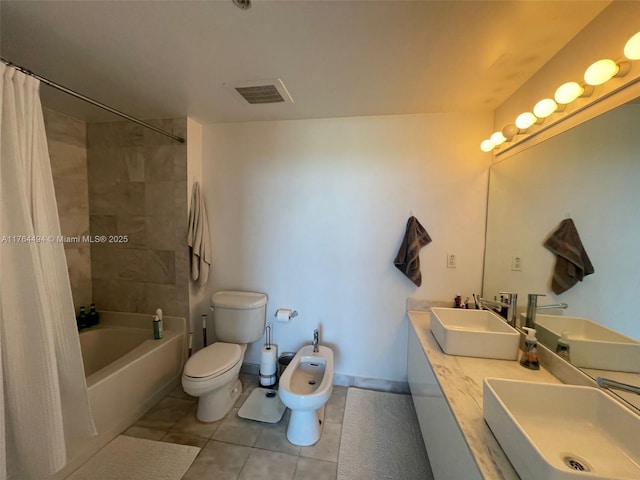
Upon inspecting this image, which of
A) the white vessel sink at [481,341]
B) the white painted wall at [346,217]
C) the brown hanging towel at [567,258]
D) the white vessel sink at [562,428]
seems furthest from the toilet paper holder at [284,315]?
the brown hanging towel at [567,258]

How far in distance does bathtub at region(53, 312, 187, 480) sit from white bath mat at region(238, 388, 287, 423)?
703 millimetres

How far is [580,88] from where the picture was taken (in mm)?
1102

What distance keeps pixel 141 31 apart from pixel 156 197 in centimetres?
134

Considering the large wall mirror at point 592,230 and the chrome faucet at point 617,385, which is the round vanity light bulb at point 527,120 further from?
the chrome faucet at point 617,385

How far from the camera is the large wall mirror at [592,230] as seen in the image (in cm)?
Answer: 94

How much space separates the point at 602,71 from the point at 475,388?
135cm

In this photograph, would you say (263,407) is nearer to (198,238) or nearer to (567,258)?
(198,238)

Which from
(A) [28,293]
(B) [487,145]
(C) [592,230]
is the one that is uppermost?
(B) [487,145]

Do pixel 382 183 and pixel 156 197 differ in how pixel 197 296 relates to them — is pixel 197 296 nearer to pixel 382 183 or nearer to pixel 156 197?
pixel 156 197

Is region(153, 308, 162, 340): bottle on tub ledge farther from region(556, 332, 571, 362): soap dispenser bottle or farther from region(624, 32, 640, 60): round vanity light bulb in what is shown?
region(624, 32, 640, 60): round vanity light bulb

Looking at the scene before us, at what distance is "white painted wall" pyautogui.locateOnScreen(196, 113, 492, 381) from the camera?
1.96 meters

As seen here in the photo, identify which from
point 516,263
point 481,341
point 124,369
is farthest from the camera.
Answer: point 124,369

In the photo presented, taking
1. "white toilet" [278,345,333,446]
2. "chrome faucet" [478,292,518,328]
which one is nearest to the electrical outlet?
"chrome faucet" [478,292,518,328]

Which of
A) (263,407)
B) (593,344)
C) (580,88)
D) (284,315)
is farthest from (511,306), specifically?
(263,407)
